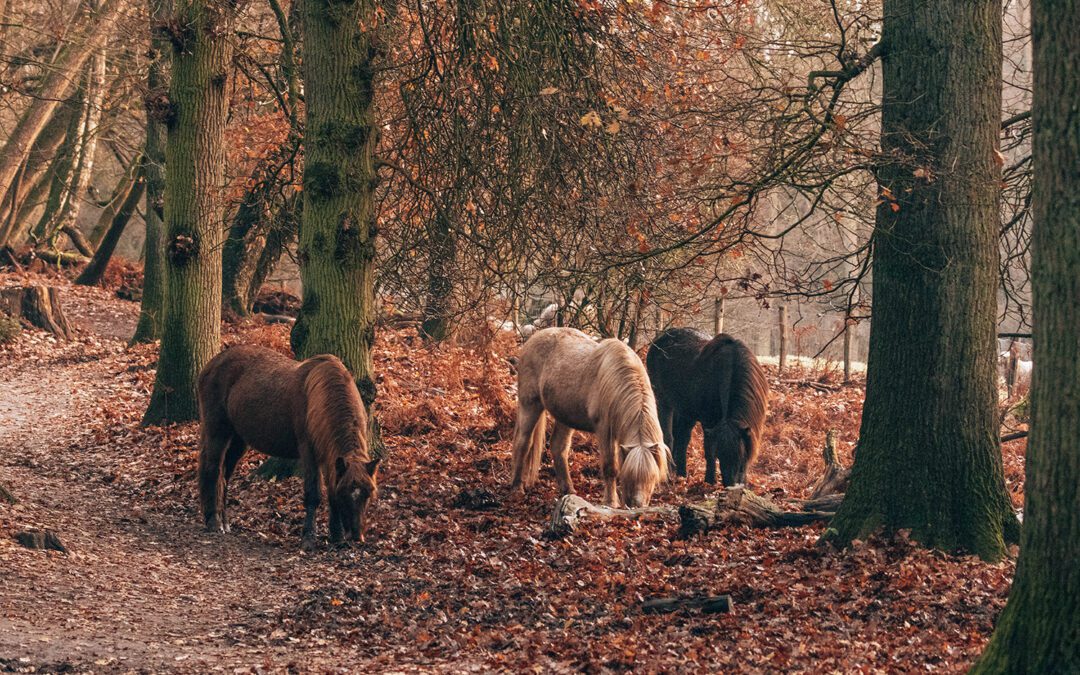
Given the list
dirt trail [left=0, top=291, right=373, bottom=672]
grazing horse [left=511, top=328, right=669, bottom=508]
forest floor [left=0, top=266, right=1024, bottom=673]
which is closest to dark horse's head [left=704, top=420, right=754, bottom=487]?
forest floor [left=0, top=266, right=1024, bottom=673]

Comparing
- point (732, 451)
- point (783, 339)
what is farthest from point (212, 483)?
point (783, 339)

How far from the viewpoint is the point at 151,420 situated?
47.1 feet

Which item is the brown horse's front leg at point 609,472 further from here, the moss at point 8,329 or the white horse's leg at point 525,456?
the moss at point 8,329

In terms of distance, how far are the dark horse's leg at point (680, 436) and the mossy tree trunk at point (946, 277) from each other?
6.38m

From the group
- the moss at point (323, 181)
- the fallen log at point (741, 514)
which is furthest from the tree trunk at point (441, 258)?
the fallen log at point (741, 514)

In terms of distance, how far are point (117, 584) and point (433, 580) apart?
2.59 metres

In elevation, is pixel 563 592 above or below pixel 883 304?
below

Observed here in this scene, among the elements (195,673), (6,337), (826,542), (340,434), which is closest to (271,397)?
(340,434)

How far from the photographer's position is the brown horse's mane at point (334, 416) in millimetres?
9812

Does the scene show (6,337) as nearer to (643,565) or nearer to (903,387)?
(643,565)

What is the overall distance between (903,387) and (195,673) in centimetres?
548

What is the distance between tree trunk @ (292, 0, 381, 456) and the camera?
11.5m

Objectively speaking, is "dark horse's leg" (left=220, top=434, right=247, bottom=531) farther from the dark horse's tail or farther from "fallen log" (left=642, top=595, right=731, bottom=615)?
the dark horse's tail

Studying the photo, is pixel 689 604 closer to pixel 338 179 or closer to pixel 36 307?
pixel 338 179
